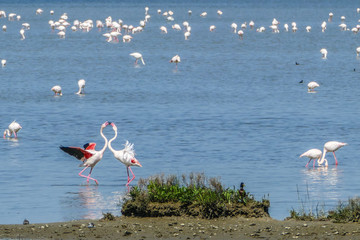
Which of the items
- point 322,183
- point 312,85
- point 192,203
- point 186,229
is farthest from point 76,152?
point 312,85

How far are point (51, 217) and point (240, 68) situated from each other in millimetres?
34297

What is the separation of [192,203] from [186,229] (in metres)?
0.81

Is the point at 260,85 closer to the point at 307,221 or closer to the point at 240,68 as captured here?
the point at 240,68

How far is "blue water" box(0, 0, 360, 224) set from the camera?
18453 millimetres

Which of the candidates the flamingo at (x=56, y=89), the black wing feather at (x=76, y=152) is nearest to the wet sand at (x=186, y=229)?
the black wing feather at (x=76, y=152)

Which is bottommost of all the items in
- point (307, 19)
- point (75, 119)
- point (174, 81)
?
point (75, 119)

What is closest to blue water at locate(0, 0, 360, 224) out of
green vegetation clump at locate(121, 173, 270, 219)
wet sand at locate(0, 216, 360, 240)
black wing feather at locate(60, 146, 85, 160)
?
black wing feather at locate(60, 146, 85, 160)

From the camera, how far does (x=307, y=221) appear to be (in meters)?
13.6

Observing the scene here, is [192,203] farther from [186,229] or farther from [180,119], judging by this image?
[180,119]

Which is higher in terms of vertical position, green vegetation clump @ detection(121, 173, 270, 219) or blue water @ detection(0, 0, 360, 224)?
blue water @ detection(0, 0, 360, 224)

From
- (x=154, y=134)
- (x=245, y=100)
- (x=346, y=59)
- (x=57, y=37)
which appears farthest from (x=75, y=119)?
(x=57, y=37)

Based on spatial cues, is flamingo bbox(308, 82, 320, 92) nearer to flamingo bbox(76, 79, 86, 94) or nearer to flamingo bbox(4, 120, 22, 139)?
flamingo bbox(76, 79, 86, 94)

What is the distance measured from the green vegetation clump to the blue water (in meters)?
1.72

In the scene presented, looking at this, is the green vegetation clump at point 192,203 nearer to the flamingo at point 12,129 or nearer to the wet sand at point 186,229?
the wet sand at point 186,229
